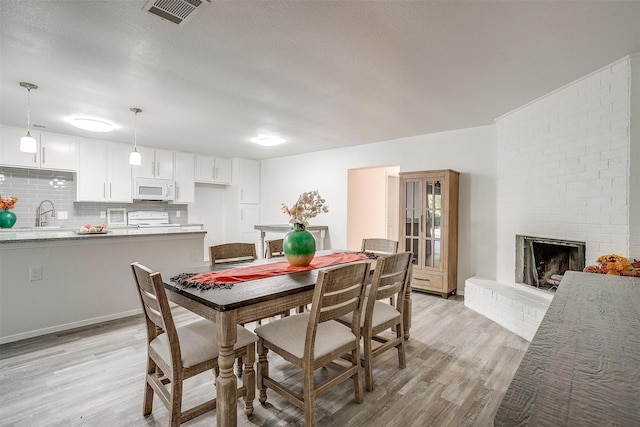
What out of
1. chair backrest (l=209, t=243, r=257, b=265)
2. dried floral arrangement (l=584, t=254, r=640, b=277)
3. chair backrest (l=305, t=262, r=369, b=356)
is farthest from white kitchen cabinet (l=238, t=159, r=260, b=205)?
dried floral arrangement (l=584, t=254, r=640, b=277)

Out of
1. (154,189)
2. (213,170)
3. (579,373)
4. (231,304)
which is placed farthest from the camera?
(213,170)

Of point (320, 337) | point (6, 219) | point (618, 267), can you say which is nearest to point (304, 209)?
point (320, 337)

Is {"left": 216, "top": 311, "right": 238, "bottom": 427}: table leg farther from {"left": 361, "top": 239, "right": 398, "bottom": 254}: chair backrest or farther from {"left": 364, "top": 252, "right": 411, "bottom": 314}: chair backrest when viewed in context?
{"left": 361, "top": 239, "right": 398, "bottom": 254}: chair backrest

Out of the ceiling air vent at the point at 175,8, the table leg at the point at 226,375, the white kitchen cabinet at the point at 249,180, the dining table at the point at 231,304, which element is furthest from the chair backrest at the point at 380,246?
the white kitchen cabinet at the point at 249,180

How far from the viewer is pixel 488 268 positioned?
4035mm

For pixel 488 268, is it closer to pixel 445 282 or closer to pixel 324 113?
pixel 445 282

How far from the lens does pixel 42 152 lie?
14.7 feet

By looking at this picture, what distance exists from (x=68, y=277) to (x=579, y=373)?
378 centimetres

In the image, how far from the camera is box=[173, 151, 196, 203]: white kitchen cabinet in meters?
5.88

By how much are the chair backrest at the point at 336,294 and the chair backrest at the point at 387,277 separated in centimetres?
13

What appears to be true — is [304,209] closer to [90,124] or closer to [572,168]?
[572,168]

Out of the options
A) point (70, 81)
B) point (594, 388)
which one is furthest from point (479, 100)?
point (70, 81)

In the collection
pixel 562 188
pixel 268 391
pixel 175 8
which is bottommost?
pixel 268 391

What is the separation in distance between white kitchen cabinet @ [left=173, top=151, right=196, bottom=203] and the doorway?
317 cm
